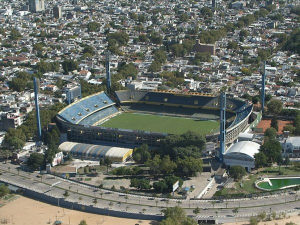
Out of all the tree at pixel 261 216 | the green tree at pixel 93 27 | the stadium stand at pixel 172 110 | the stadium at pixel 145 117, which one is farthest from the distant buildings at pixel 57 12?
the tree at pixel 261 216

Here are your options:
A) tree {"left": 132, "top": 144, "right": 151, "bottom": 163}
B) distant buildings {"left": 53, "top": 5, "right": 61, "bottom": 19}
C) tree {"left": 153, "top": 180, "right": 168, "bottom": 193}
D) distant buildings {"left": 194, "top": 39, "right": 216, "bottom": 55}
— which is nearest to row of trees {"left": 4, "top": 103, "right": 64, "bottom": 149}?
tree {"left": 132, "top": 144, "right": 151, "bottom": 163}

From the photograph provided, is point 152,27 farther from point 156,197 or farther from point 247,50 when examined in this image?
point 156,197

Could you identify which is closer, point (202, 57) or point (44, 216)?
point (44, 216)

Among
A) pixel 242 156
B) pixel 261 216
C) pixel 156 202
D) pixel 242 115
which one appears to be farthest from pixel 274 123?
pixel 156 202

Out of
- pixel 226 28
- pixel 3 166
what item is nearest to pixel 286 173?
pixel 3 166

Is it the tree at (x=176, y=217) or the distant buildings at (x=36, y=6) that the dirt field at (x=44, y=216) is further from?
the distant buildings at (x=36, y=6)

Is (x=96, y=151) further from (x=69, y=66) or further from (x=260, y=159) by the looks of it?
(x=69, y=66)

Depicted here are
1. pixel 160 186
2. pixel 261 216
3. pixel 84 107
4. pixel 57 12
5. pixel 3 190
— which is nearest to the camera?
pixel 261 216

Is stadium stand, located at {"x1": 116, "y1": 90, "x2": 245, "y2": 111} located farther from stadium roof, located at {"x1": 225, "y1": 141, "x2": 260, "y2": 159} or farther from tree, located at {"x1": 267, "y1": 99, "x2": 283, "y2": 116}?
stadium roof, located at {"x1": 225, "y1": 141, "x2": 260, "y2": 159}
